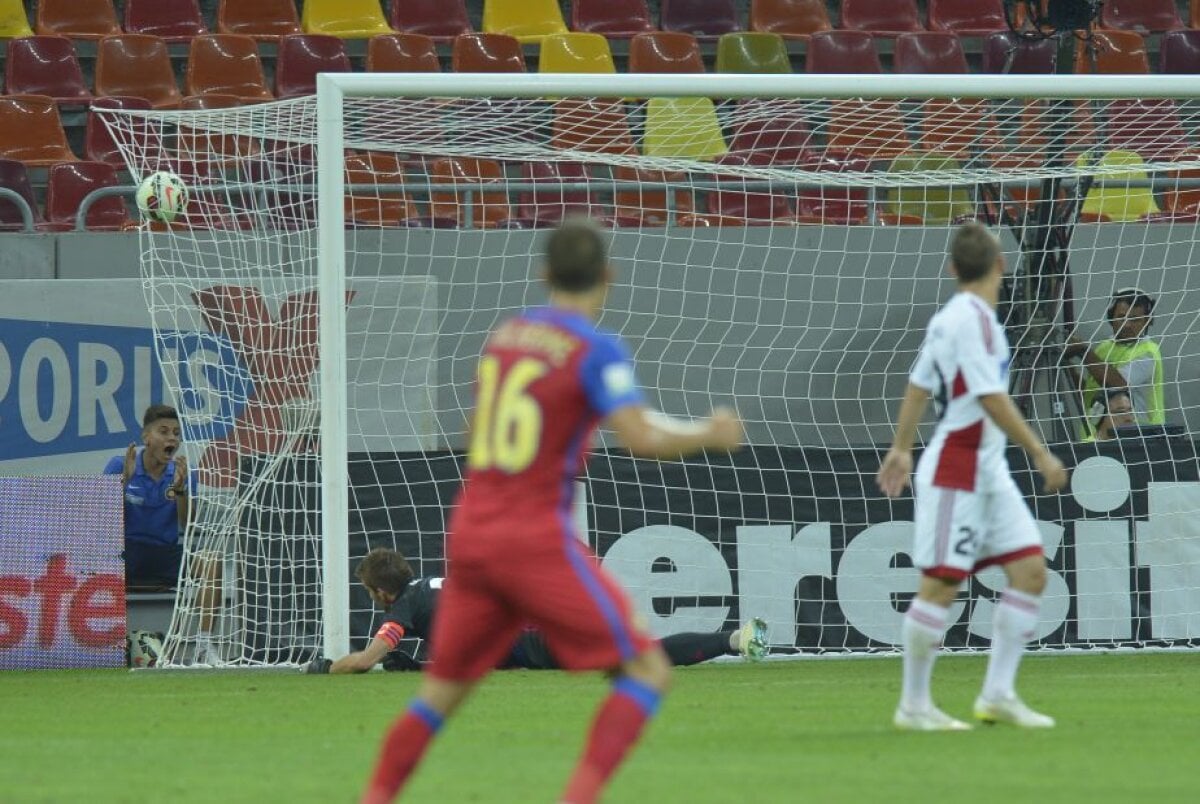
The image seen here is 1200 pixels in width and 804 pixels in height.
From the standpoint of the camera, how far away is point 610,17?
1753cm

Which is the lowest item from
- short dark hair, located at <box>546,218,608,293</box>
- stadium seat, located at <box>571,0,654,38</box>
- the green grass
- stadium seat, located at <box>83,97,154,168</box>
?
the green grass

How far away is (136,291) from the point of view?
12.9 m

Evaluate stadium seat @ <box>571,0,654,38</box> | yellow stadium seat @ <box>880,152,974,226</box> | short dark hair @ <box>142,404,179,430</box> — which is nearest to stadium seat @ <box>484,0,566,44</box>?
stadium seat @ <box>571,0,654,38</box>

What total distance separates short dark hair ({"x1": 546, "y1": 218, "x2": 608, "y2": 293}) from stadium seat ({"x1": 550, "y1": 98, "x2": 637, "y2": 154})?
25.4 ft

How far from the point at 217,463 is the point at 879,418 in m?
4.40

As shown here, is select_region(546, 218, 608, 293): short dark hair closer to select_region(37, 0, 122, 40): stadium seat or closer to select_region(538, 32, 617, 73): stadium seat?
select_region(538, 32, 617, 73): stadium seat

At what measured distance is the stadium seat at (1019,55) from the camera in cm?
1647

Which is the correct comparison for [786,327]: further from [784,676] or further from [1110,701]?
[1110,701]

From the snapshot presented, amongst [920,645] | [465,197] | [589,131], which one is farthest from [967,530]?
[465,197]

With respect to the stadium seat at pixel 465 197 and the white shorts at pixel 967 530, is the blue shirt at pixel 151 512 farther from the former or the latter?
the white shorts at pixel 967 530

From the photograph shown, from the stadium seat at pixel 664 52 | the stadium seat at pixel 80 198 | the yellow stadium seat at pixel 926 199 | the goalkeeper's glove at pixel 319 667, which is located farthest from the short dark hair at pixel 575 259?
the stadium seat at pixel 664 52

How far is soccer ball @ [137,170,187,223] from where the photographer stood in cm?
1107

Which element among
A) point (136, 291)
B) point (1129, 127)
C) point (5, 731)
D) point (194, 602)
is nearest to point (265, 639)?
point (194, 602)

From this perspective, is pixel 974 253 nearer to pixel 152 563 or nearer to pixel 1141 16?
pixel 152 563
